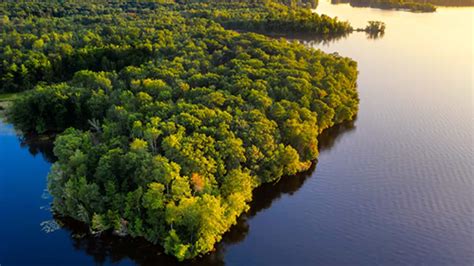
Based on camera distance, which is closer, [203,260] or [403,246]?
[203,260]

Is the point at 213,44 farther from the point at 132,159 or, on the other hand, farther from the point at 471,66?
the point at 471,66

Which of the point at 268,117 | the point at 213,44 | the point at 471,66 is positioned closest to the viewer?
the point at 268,117

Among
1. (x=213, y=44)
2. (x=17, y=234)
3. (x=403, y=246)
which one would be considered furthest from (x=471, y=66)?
(x=17, y=234)

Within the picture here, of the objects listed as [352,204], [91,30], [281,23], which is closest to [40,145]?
[352,204]

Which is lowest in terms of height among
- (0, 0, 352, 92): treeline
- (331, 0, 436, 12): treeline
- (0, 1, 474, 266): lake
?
(0, 1, 474, 266): lake

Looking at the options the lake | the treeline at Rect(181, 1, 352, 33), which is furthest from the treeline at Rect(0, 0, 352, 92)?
the lake

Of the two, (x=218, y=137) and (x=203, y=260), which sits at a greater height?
(x=218, y=137)

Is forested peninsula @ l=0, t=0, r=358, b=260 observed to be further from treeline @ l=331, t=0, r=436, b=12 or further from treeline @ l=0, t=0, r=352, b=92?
treeline @ l=331, t=0, r=436, b=12
